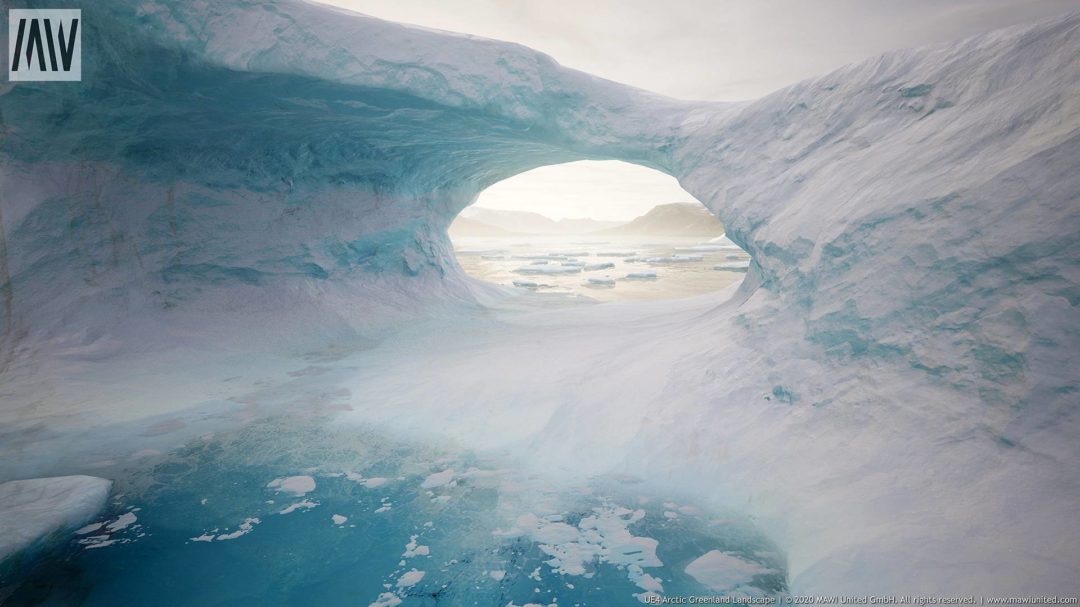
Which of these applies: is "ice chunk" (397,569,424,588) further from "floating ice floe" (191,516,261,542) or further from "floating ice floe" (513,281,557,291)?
"floating ice floe" (513,281,557,291)

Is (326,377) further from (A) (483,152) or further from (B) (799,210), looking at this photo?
(B) (799,210)

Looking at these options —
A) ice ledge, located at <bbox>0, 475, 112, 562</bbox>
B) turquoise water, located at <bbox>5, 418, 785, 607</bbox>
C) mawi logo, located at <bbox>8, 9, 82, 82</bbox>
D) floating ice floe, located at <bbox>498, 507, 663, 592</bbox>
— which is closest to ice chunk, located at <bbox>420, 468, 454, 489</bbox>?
turquoise water, located at <bbox>5, 418, 785, 607</bbox>

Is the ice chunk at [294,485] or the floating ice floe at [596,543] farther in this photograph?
the ice chunk at [294,485]

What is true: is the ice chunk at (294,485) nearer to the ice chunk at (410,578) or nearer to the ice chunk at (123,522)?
the ice chunk at (123,522)

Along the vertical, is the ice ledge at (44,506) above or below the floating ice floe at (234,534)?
above

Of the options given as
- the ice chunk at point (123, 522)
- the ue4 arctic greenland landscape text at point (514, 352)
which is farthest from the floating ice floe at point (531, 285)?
the ice chunk at point (123, 522)

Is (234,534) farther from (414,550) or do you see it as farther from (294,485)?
(414,550)
